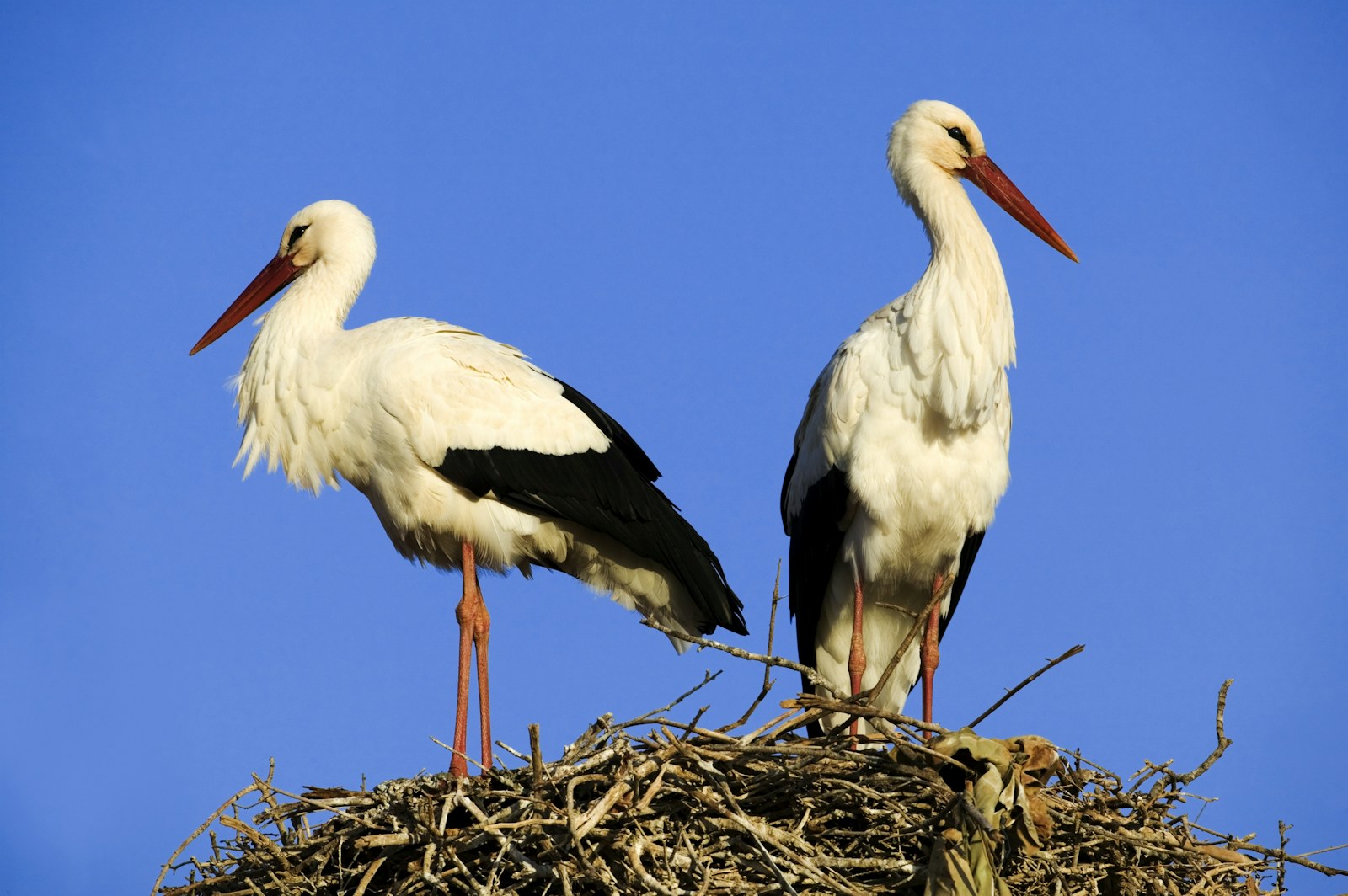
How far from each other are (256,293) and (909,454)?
9.47ft

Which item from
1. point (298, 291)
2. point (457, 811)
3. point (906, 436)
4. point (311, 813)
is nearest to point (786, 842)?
point (457, 811)

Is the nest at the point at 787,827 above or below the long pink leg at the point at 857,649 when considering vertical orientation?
below

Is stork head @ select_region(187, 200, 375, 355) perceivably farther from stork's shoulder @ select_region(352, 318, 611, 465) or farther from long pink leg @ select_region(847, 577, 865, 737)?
long pink leg @ select_region(847, 577, 865, 737)

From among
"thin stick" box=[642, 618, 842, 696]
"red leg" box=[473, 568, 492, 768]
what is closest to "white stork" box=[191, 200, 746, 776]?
"red leg" box=[473, 568, 492, 768]

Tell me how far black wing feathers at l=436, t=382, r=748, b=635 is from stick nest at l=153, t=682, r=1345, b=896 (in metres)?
1.62

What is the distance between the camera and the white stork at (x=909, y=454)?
597 cm

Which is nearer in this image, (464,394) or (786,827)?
(786,827)

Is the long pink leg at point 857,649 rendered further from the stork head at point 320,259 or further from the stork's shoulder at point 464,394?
the stork head at point 320,259

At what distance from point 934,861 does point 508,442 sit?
2.51 meters

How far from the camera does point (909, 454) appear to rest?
5980 millimetres

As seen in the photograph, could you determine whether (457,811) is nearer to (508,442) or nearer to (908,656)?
(508,442)

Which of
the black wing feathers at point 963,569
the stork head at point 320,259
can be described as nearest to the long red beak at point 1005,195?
the black wing feathers at point 963,569

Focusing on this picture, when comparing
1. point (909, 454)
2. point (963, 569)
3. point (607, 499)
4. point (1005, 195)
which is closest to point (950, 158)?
point (1005, 195)

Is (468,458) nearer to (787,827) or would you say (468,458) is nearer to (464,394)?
(464,394)
